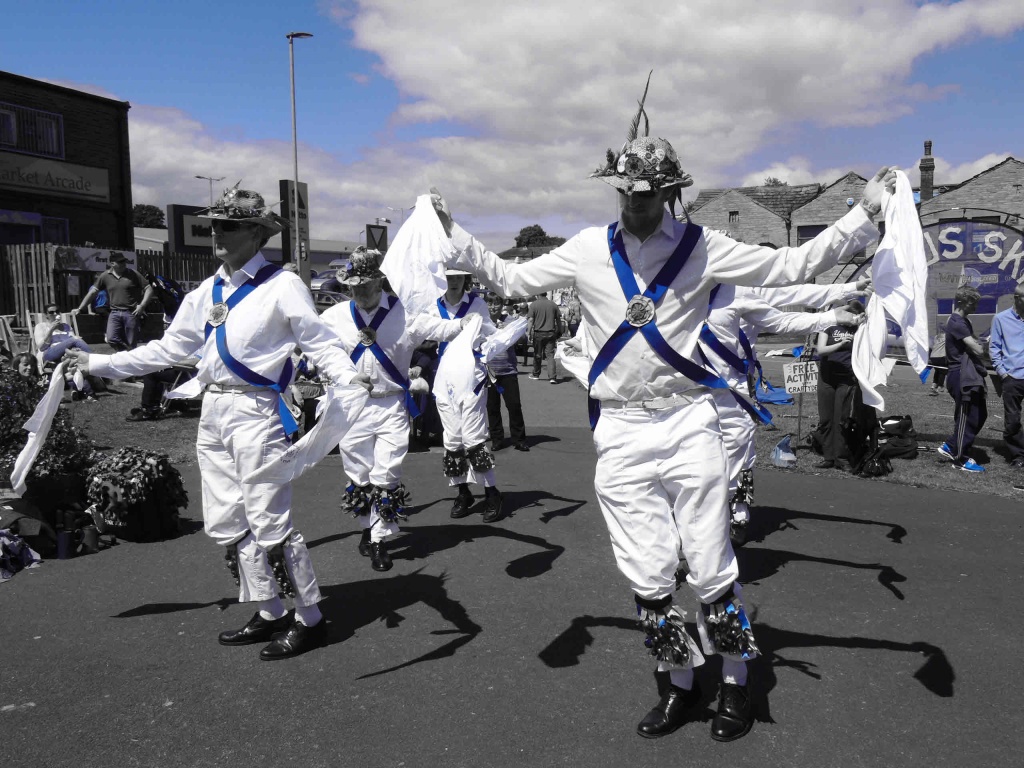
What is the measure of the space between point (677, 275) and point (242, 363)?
224cm

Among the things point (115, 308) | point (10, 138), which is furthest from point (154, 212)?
point (115, 308)

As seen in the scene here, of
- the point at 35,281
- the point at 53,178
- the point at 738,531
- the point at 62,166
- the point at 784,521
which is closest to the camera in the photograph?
the point at 738,531

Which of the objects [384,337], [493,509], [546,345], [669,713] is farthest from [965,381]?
[546,345]

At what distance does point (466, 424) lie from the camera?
742cm

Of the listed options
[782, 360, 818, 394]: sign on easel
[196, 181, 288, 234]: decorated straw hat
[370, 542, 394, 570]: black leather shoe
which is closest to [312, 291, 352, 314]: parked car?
[782, 360, 818, 394]: sign on easel

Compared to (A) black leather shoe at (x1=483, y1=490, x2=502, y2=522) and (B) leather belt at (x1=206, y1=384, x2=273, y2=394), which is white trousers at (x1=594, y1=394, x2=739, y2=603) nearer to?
(B) leather belt at (x1=206, y1=384, x2=273, y2=394)

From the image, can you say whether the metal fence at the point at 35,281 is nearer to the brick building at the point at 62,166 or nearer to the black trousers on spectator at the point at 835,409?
the brick building at the point at 62,166

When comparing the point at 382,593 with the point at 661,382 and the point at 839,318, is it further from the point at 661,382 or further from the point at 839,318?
the point at 839,318

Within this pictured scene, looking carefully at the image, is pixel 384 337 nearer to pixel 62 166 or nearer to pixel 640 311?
pixel 640 311

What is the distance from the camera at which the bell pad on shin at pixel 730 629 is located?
359 centimetres

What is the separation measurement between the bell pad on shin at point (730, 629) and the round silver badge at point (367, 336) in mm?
3417

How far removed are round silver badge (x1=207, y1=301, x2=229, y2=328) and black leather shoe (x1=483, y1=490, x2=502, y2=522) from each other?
3629mm

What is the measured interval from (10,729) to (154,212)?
10893cm

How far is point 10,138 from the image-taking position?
22.9 meters
